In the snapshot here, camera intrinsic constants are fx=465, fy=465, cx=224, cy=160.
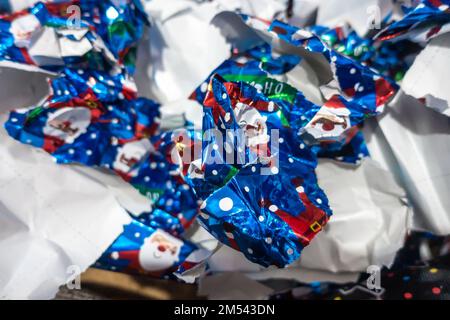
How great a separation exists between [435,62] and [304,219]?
29cm

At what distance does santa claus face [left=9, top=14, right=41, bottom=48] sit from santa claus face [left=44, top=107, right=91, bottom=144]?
0.11 m

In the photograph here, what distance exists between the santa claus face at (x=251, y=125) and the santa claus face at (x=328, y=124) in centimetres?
7

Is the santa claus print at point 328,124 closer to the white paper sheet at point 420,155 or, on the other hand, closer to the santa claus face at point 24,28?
the white paper sheet at point 420,155

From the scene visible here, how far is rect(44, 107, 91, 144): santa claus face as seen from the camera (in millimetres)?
657

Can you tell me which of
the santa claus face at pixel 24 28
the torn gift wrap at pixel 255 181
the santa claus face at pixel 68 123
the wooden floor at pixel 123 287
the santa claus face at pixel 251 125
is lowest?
the wooden floor at pixel 123 287

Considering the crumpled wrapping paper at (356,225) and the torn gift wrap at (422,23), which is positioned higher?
the torn gift wrap at (422,23)

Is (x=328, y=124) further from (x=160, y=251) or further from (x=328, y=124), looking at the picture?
(x=160, y=251)

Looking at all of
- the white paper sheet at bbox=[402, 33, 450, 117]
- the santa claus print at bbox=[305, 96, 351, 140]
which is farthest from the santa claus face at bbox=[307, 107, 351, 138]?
the white paper sheet at bbox=[402, 33, 450, 117]

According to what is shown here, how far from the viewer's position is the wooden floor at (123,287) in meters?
0.74

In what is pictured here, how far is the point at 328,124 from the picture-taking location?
0.60 m

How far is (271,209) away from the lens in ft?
1.79

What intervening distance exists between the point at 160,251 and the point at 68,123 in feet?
0.74

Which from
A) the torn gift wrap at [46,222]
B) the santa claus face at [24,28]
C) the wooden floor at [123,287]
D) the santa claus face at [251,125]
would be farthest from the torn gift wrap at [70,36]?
the wooden floor at [123,287]
